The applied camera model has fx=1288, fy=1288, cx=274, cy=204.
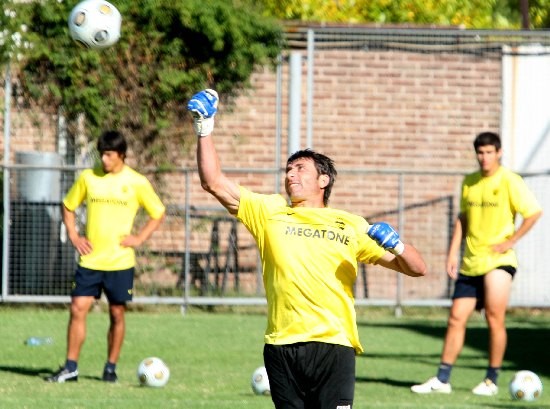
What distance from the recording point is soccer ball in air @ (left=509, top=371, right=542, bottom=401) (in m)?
10.3

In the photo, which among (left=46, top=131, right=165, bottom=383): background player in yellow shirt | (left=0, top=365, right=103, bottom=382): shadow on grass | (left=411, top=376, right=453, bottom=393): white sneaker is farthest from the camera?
(left=0, top=365, right=103, bottom=382): shadow on grass

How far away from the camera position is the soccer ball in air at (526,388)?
10297mm

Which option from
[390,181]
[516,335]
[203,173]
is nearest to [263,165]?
[390,181]

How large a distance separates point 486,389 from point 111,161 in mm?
3814

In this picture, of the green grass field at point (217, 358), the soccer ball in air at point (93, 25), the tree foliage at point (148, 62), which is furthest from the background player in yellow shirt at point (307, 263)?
the tree foliage at point (148, 62)

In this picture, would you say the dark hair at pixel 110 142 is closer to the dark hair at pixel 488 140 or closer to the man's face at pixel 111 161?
the man's face at pixel 111 161

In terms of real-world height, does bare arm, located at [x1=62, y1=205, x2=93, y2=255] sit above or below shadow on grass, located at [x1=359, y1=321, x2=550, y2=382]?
above

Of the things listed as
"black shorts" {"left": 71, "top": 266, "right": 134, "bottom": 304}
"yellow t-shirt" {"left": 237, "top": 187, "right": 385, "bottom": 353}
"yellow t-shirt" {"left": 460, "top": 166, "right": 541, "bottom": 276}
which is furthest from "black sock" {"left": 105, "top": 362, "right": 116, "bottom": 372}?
"yellow t-shirt" {"left": 237, "top": 187, "right": 385, "bottom": 353}

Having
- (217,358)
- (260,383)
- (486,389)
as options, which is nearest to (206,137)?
(260,383)

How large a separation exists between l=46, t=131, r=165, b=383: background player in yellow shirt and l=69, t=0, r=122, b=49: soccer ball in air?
4.64ft

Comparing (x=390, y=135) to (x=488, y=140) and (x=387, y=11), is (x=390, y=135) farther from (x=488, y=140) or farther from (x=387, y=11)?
(x=387, y=11)

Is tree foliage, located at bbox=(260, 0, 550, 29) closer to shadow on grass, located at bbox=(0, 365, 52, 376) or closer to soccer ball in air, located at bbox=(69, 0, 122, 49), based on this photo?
shadow on grass, located at bbox=(0, 365, 52, 376)

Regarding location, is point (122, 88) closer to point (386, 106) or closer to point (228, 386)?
point (386, 106)

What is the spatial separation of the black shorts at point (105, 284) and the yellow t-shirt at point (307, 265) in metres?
4.81
